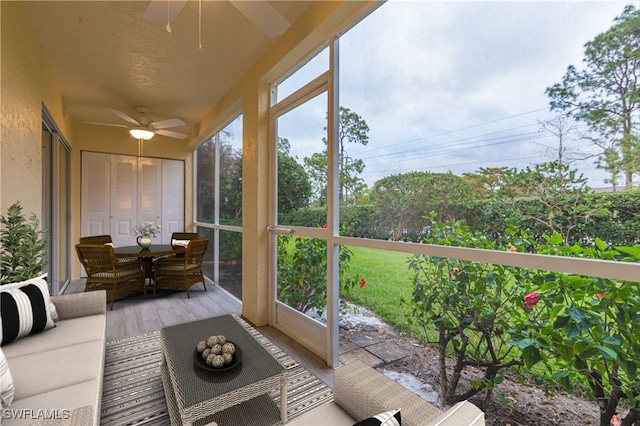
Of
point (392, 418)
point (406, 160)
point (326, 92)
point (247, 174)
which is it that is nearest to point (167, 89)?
point (247, 174)

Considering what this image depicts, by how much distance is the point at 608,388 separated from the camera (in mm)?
1101

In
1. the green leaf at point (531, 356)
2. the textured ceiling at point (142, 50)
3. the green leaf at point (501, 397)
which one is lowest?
the green leaf at point (501, 397)

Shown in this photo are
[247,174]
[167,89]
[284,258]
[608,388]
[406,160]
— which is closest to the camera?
[608,388]

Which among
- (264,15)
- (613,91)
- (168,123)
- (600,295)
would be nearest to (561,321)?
(600,295)

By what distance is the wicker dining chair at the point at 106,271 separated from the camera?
347cm

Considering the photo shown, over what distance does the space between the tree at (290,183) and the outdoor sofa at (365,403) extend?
1761mm

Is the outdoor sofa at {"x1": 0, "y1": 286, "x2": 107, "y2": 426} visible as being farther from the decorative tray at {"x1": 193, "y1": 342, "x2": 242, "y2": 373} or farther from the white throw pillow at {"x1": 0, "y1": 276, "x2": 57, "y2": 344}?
the decorative tray at {"x1": 193, "y1": 342, "x2": 242, "y2": 373}

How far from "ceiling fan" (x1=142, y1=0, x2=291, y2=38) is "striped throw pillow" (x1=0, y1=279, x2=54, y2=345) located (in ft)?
6.10

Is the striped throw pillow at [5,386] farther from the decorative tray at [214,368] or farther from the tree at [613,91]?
the tree at [613,91]

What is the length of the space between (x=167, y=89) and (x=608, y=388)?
4903 millimetres

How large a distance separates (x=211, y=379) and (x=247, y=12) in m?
2.09

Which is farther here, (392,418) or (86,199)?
(86,199)

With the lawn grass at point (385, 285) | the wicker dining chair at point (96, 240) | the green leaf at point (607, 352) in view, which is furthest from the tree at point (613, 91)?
the wicker dining chair at point (96, 240)

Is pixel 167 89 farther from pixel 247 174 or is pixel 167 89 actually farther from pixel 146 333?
pixel 146 333
